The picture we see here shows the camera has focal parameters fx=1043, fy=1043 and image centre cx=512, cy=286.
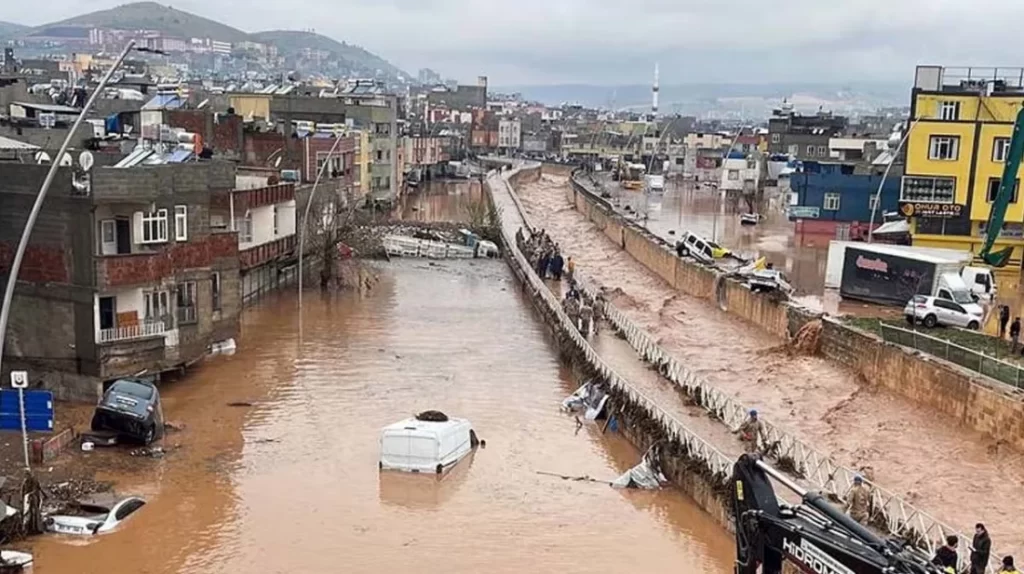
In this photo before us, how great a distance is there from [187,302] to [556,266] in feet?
70.3

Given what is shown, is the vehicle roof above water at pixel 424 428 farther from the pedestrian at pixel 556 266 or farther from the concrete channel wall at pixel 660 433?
the pedestrian at pixel 556 266

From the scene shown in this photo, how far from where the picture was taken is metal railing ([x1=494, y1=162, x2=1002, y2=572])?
1653cm

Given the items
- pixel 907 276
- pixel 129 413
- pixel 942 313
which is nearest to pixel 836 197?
pixel 907 276

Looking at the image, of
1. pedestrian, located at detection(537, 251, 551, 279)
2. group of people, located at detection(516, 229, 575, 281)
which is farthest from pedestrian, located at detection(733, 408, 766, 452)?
pedestrian, located at detection(537, 251, 551, 279)

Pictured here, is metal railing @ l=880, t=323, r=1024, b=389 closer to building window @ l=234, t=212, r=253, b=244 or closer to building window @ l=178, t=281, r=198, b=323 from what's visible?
building window @ l=178, t=281, r=198, b=323

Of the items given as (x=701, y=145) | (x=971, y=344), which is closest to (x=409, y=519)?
(x=971, y=344)

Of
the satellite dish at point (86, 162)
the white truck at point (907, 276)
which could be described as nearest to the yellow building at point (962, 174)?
the white truck at point (907, 276)

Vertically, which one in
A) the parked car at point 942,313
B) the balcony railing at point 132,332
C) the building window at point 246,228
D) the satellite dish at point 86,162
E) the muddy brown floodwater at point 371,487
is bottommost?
the muddy brown floodwater at point 371,487

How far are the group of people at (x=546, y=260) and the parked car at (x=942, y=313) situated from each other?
56.9 feet

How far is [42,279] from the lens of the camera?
26672mm

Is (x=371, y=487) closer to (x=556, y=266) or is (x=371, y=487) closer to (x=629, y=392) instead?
(x=629, y=392)

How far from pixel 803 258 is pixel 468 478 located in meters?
36.0

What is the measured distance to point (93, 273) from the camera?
86.2 ft

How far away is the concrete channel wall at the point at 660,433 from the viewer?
68.1 feet
